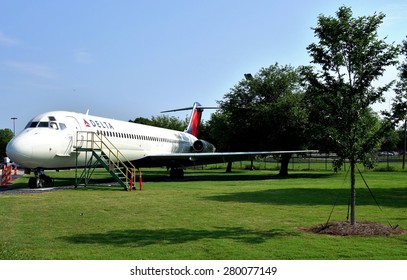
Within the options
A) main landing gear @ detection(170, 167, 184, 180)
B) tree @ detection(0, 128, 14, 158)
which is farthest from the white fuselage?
tree @ detection(0, 128, 14, 158)

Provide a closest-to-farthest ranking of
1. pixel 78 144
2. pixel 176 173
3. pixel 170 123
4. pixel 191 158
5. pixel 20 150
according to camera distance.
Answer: pixel 20 150
pixel 78 144
pixel 191 158
pixel 176 173
pixel 170 123

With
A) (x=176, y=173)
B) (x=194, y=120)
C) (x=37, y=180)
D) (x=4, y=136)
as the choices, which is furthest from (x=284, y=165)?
(x=4, y=136)

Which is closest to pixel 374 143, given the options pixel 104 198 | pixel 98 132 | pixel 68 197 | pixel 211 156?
pixel 104 198

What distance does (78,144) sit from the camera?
23.5 meters

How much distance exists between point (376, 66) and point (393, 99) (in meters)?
2.49

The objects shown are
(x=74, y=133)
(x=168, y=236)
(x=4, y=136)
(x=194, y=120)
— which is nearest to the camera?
(x=168, y=236)

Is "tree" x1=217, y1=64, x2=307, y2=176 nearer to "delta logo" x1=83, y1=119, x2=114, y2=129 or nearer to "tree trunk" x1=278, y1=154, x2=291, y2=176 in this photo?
"tree trunk" x1=278, y1=154, x2=291, y2=176

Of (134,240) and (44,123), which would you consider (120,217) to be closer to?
(134,240)

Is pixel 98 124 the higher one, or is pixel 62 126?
pixel 98 124

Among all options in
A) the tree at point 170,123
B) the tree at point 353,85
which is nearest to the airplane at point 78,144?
the tree at point 353,85

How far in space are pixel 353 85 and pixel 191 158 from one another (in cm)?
2409

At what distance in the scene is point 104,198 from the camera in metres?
17.2

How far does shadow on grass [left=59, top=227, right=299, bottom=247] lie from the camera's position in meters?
8.66

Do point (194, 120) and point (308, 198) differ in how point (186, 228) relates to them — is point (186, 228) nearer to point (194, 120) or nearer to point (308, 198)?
point (308, 198)
